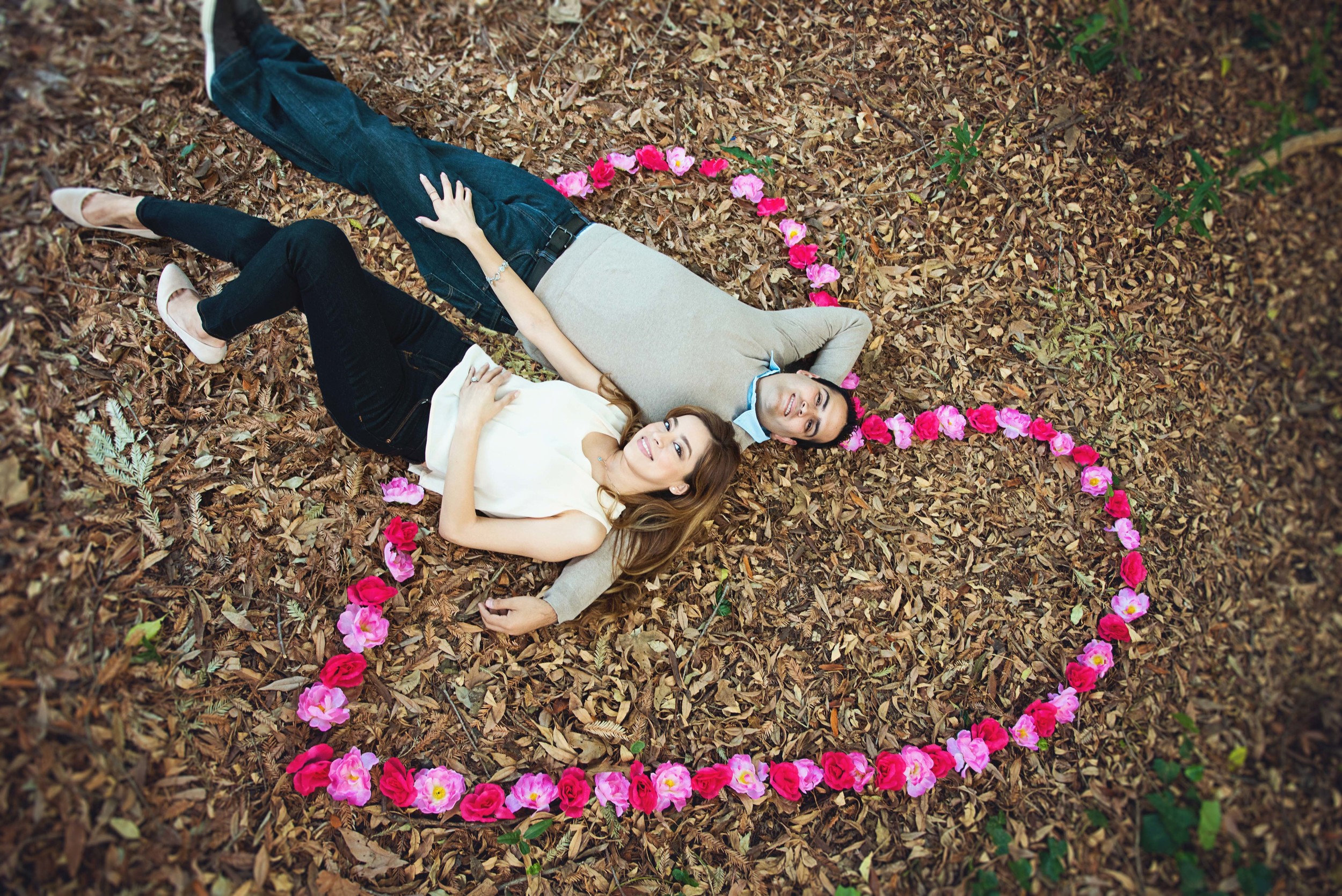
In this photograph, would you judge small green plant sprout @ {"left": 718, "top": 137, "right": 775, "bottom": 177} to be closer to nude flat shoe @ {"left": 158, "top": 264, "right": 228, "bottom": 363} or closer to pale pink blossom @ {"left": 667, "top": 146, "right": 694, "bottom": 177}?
pale pink blossom @ {"left": 667, "top": 146, "right": 694, "bottom": 177}

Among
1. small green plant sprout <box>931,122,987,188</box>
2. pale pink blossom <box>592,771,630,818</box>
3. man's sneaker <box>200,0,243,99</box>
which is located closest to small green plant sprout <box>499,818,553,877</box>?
pale pink blossom <box>592,771,630,818</box>

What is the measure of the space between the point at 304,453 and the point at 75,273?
128 centimetres

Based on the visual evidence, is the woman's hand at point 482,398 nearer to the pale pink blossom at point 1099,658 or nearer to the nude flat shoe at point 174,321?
the nude flat shoe at point 174,321

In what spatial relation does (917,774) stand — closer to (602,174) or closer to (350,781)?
(350,781)

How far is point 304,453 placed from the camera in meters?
3.30

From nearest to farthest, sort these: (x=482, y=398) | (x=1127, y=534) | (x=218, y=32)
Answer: (x=482, y=398)
(x=218, y=32)
(x=1127, y=534)

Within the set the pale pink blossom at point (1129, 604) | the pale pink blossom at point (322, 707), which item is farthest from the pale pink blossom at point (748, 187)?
the pale pink blossom at point (322, 707)

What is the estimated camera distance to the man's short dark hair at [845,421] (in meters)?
3.36

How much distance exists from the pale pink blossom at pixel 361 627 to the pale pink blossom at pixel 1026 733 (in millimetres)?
2968

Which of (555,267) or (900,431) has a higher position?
(555,267)

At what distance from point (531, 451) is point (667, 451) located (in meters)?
0.60

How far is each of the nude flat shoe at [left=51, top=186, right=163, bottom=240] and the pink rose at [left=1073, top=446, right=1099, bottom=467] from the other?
476cm

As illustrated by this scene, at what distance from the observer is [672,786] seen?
3.03 meters

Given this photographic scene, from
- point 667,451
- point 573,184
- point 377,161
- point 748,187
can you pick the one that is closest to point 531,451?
point 667,451
